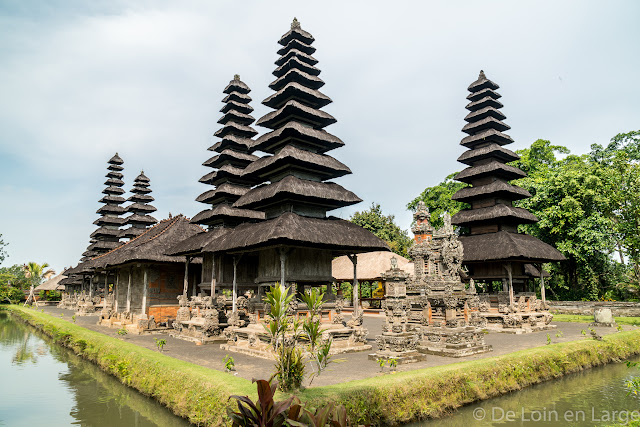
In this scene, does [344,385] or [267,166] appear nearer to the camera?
[344,385]

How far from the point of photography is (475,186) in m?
26.5

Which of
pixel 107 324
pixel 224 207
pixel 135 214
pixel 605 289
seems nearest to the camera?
pixel 224 207

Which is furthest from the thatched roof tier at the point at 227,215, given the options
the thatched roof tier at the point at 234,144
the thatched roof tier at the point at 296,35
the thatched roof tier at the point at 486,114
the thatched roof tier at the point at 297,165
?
the thatched roof tier at the point at 486,114

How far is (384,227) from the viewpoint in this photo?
47656 millimetres

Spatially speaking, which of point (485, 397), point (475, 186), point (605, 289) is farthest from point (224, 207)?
point (605, 289)

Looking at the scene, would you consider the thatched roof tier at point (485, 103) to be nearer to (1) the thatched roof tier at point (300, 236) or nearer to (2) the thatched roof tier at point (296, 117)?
(2) the thatched roof tier at point (296, 117)

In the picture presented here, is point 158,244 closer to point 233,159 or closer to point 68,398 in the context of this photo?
point 233,159

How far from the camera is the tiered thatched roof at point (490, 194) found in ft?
74.9

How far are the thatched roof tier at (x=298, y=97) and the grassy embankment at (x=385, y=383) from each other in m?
12.0

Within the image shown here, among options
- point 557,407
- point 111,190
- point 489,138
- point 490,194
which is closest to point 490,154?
point 489,138

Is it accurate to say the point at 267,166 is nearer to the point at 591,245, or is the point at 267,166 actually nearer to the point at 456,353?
the point at 456,353

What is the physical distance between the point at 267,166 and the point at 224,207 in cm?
472

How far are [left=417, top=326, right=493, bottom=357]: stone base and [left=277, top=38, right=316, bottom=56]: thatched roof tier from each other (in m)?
14.1

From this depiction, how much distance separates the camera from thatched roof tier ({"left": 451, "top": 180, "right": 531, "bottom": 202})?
80.3 feet
